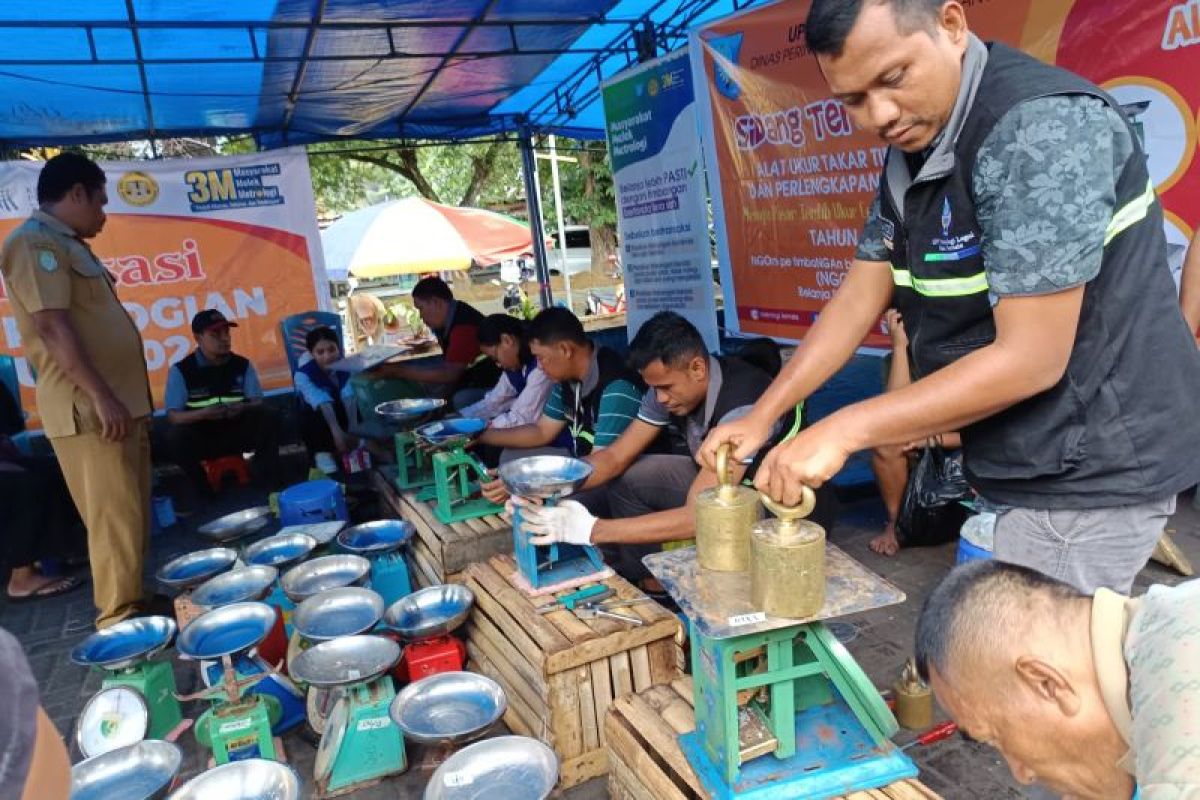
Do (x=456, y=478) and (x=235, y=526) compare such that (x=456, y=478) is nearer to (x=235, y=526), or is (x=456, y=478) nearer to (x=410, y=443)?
(x=410, y=443)

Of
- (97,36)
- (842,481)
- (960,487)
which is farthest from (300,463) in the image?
(960,487)

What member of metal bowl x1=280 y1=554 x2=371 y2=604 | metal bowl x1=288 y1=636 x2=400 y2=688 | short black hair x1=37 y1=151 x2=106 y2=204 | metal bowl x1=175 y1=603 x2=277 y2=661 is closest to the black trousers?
short black hair x1=37 y1=151 x2=106 y2=204

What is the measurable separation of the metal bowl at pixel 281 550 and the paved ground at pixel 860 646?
606mm

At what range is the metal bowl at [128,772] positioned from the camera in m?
2.04

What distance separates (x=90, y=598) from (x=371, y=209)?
830 centimetres

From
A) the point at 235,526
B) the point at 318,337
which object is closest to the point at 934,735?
the point at 235,526

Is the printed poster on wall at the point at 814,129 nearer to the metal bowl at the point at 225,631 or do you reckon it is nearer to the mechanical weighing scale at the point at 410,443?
the mechanical weighing scale at the point at 410,443

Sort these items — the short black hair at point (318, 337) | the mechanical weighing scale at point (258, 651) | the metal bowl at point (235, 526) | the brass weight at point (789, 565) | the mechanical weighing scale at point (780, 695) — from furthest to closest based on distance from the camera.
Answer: the short black hair at point (318, 337) < the metal bowl at point (235, 526) < the mechanical weighing scale at point (258, 651) < the mechanical weighing scale at point (780, 695) < the brass weight at point (789, 565)

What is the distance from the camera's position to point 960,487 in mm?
3332

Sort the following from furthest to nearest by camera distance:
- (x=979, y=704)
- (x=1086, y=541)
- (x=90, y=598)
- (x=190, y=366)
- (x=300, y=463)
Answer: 1. (x=300, y=463)
2. (x=190, y=366)
3. (x=90, y=598)
4. (x=1086, y=541)
5. (x=979, y=704)

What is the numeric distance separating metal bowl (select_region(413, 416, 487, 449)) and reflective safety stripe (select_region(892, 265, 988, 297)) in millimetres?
2403

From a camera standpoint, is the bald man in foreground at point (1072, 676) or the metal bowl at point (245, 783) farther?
the metal bowl at point (245, 783)

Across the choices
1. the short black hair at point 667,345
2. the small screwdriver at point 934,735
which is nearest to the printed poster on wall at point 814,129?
the short black hair at point 667,345

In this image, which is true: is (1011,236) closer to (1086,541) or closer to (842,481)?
(1086,541)
